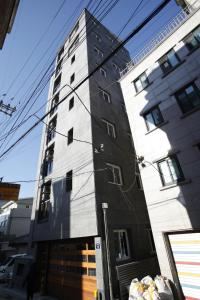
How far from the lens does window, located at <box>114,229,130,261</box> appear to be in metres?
10.4

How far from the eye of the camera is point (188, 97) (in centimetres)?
Answer: 1041

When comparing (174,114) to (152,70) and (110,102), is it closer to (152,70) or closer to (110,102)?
(152,70)

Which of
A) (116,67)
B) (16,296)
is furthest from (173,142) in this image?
(116,67)

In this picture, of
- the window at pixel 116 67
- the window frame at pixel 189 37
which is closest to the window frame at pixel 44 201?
the window frame at pixel 189 37

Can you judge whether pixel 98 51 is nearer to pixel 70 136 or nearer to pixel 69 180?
pixel 70 136

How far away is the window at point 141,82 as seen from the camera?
13.4 metres

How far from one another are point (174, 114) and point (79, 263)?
10.4 metres

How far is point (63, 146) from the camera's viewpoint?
15.5 metres

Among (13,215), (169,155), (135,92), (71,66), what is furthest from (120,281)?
(13,215)

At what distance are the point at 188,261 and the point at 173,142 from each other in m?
5.74

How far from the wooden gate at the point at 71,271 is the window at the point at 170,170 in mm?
5599

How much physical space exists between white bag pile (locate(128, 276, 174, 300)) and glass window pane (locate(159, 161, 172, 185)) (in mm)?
4505

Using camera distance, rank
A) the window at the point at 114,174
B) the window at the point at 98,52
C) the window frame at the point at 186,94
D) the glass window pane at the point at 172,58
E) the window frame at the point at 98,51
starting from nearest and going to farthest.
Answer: the window frame at the point at 186,94
the glass window pane at the point at 172,58
the window at the point at 114,174
the window at the point at 98,52
the window frame at the point at 98,51

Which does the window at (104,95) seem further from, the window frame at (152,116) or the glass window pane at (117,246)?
the glass window pane at (117,246)
